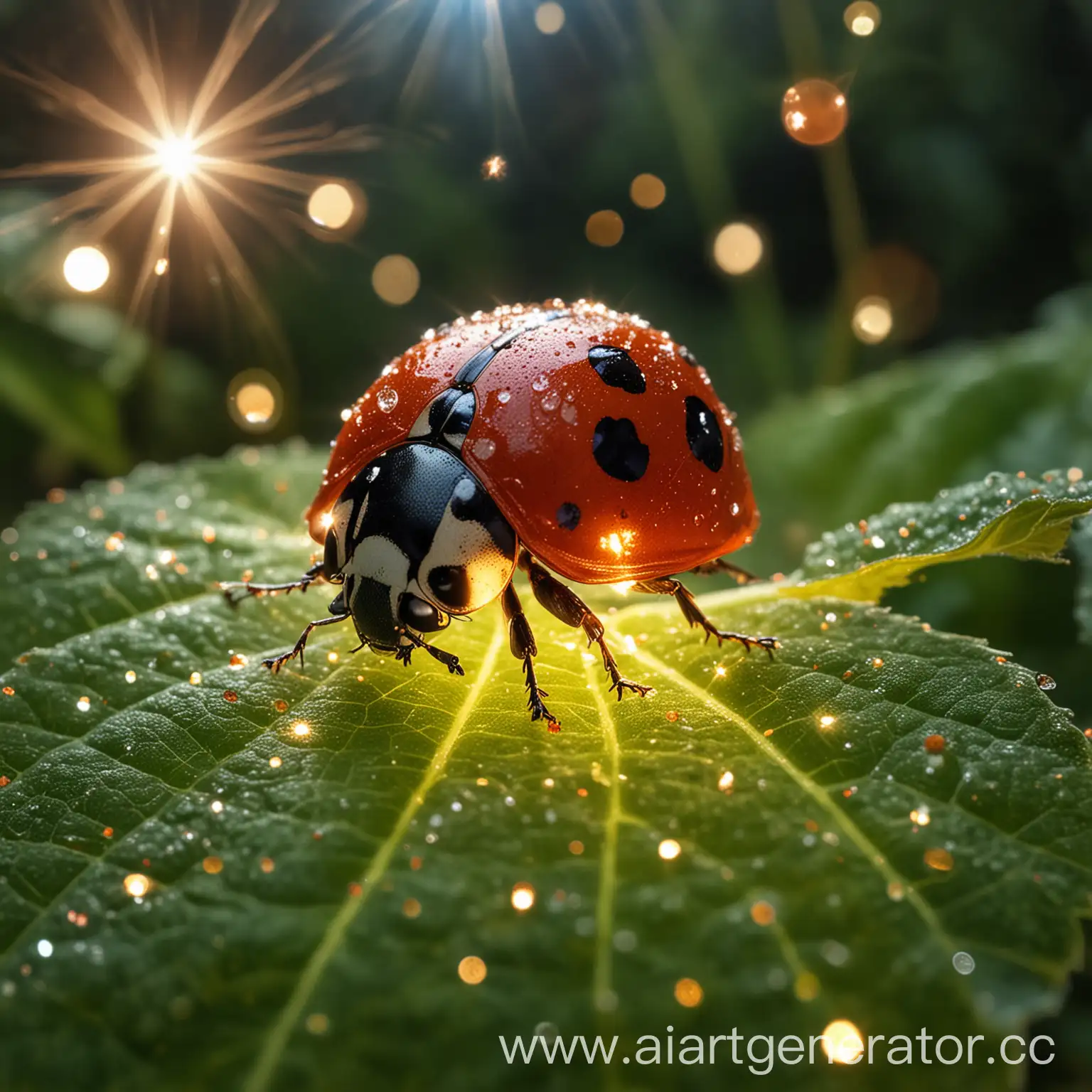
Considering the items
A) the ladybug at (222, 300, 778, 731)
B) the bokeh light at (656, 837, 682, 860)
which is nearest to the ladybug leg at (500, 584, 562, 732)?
the ladybug at (222, 300, 778, 731)

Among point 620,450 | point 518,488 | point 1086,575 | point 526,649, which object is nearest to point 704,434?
point 620,450

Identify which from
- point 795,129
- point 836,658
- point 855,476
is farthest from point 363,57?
point 836,658

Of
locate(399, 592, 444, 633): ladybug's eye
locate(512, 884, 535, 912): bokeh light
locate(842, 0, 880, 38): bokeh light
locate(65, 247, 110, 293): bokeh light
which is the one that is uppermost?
locate(842, 0, 880, 38): bokeh light

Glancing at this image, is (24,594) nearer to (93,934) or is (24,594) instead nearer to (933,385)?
A: (93,934)

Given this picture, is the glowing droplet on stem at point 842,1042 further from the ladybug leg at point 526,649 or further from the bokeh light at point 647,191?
the bokeh light at point 647,191

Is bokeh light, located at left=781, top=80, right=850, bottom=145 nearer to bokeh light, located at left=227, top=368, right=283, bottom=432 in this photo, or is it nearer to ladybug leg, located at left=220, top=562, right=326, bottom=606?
bokeh light, located at left=227, top=368, right=283, bottom=432

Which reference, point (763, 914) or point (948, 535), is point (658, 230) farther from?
point (763, 914)

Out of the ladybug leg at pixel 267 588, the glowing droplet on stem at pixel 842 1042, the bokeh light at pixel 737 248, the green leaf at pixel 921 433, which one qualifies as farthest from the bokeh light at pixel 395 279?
the glowing droplet on stem at pixel 842 1042

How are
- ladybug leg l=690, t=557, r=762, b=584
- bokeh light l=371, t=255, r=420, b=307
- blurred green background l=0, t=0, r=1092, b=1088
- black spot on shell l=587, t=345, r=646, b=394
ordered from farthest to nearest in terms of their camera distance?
bokeh light l=371, t=255, r=420, b=307
blurred green background l=0, t=0, r=1092, b=1088
ladybug leg l=690, t=557, r=762, b=584
black spot on shell l=587, t=345, r=646, b=394
